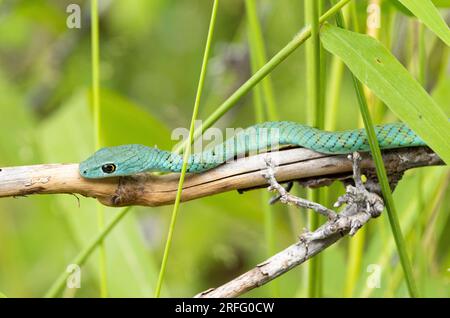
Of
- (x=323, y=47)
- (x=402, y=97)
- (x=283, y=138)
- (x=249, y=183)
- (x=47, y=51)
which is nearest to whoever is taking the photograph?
(x=402, y=97)

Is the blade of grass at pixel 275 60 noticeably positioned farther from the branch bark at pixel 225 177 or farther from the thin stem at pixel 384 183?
the branch bark at pixel 225 177

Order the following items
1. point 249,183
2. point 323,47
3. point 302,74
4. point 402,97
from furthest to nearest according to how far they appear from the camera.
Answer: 1. point 302,74
2. point 249,183
3. point 323,47
4. point 402,97

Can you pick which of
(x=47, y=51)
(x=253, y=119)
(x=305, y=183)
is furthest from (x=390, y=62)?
(x=47, y=51)

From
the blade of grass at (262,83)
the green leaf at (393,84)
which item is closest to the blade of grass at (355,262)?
the blade of grass at (262,83)

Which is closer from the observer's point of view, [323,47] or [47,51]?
[323,47]

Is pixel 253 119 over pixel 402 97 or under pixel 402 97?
over

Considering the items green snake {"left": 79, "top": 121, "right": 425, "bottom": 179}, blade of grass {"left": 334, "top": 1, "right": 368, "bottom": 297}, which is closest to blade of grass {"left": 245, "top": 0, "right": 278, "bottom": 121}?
green snake {"left": 79, "top": 121, "right": 425, "bottom": 179}

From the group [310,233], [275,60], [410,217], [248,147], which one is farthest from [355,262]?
[275,60]

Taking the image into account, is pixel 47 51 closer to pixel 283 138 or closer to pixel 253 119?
pixel 253 119
